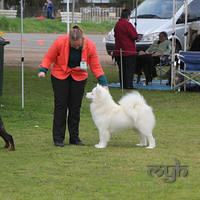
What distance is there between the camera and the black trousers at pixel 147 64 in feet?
47.8

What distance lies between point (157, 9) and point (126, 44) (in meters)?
4.71

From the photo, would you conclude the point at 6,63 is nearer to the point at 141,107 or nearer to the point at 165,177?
the point at 141,107

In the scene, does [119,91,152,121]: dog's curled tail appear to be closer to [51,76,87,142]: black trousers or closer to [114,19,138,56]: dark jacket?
[51,76,87,142]: black trousers

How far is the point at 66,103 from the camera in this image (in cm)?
770

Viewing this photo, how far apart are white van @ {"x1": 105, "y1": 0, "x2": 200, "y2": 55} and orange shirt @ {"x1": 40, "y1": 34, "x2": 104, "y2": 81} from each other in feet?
28.8

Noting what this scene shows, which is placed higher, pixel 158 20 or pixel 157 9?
pixel 157 9

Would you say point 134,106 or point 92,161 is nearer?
point 92,161

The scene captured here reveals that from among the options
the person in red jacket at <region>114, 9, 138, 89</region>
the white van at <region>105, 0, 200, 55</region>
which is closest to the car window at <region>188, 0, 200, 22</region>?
the white van at <region>105, 0, 200, 55</region>

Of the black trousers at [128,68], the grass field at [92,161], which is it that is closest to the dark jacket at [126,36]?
the black trousers at [128,68]

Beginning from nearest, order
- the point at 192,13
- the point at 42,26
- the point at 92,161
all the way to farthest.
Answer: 1. the point at 92,161
2. the point at 192,13
3. the point at 42,26

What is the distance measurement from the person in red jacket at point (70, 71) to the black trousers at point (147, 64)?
7.01 m

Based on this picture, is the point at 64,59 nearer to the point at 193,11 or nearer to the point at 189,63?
the point at 189,63

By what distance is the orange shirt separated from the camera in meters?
7.32

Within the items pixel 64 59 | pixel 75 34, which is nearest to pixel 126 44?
pixel 64 59
